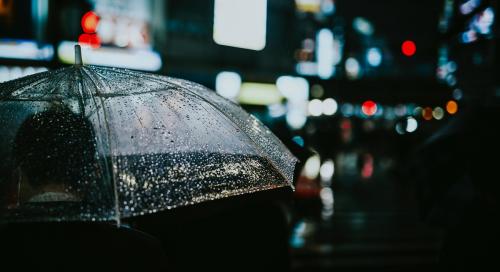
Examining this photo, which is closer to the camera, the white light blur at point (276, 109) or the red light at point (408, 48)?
the red light at point (408, 48)

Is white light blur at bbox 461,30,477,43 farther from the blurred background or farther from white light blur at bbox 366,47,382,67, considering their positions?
white light blur at bbox 366,47,382,67

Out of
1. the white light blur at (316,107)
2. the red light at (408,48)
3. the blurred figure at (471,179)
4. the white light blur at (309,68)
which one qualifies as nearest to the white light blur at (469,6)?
the blurred figure at (471,179)

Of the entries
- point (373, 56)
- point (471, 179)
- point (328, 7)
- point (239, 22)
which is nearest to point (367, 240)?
point (471, 179)

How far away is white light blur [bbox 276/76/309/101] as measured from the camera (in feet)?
88.4

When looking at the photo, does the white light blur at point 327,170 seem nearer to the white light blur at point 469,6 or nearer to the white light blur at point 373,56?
the white light blur at point 469,6

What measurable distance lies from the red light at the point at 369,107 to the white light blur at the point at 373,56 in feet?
27.1

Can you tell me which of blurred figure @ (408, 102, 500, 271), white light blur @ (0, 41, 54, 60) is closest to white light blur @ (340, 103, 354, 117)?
white light blur @ (0, 41, 54, 60)

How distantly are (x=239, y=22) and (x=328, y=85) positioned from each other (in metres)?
25.0

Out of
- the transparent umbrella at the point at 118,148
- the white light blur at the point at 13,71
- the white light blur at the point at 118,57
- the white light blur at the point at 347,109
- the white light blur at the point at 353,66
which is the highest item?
the transparent umbrella at the point at 118,148

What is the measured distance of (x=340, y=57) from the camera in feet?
148

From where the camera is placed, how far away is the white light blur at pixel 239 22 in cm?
1598

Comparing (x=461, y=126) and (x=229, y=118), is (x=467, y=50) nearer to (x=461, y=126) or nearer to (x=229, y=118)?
(x=461, y=126)

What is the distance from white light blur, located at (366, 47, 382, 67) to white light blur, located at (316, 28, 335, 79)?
1416cm

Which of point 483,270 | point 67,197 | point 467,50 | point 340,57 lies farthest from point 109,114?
point 340,57
